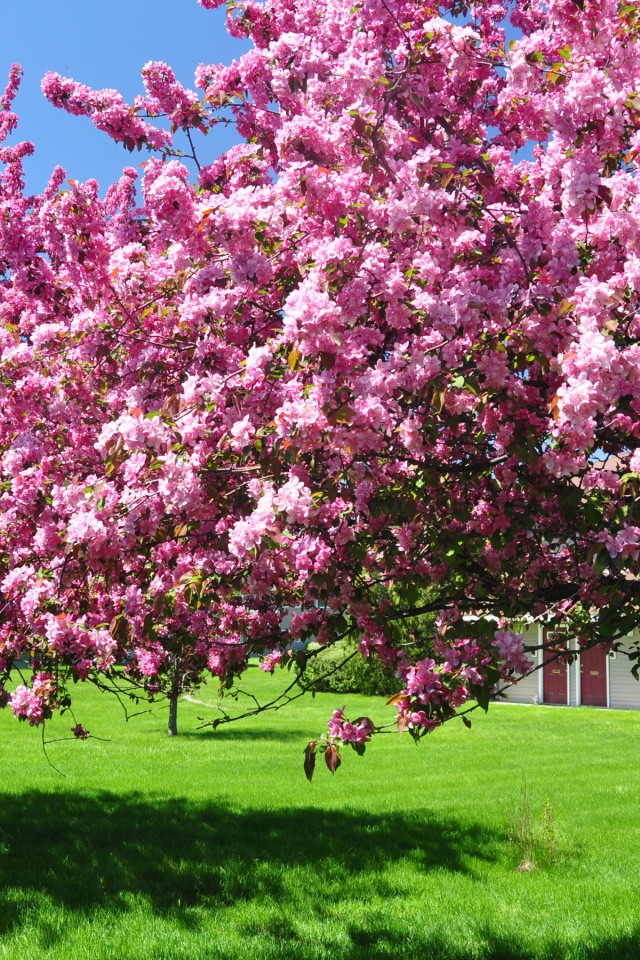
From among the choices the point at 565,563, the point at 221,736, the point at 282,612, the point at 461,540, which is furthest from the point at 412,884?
Answer: the point at 221,736

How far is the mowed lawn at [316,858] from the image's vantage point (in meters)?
6.50

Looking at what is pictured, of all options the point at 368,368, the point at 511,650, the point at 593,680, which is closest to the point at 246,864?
the point at 511,650

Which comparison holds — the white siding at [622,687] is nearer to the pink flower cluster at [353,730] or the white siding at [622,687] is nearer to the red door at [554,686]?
the red door at [554,686]

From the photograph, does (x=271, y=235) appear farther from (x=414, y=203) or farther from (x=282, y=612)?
(x=282, y=612)

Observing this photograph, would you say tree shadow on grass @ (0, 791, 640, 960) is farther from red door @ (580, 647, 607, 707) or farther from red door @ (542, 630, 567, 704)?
red door @ (542, 630, 567, 704)

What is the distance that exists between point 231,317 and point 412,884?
5854 millimetres

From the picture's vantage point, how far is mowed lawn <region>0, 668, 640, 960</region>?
650 cm

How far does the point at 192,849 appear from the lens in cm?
926

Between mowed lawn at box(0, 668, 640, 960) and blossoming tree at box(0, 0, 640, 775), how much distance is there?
2058 millimetres

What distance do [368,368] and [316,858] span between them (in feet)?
22.1

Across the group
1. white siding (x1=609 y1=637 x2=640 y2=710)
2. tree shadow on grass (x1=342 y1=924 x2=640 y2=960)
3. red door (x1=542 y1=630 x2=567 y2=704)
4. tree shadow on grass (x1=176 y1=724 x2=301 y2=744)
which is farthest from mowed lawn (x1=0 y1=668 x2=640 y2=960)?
red door (x1=542 y1=630 x2=567 y2=704)

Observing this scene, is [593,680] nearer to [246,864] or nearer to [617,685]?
[617,685]

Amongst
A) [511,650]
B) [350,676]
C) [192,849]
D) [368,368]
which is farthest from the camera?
[350,676]

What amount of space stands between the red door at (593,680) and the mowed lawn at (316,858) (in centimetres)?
1284
